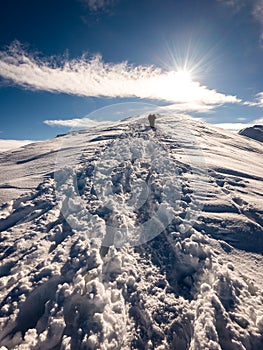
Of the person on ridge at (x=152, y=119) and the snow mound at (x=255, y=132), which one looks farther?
the snow mound at (x=255, y=132)

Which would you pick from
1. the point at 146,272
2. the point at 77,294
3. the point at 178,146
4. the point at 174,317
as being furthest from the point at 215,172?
the point at 77,294

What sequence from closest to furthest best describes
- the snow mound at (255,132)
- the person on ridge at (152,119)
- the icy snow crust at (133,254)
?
the icy snow crust at (133,254) < the person on ridge at (152,119) < the snow mound at (255,132)

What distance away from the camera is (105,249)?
329 inches

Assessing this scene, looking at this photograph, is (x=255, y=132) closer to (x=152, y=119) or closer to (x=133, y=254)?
(x=152, y=119)

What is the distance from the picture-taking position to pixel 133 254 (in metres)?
8.40

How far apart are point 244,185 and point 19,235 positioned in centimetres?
1053

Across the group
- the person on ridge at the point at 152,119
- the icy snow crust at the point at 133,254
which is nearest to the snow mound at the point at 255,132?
the person on ridge at the point at 152,119

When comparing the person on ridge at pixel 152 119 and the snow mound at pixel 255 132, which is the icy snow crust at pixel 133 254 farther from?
the snow mound at pixel 255 132

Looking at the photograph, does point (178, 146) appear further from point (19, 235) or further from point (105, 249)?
point (19, 235)

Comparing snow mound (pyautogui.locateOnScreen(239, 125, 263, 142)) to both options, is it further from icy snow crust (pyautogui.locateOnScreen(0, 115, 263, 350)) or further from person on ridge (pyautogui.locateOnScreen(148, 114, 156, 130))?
icy snow crust (pyautogui.locateOnScreen(0, 115, 263, 350))

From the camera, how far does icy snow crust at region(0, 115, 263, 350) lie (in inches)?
242

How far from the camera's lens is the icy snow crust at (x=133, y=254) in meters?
6.14

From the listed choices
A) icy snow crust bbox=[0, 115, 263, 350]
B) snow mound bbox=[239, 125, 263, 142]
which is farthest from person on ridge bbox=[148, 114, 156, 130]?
snow mound bbox=[239, 125, 263, 142]

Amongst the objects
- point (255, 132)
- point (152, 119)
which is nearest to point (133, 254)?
point (152, 119)
